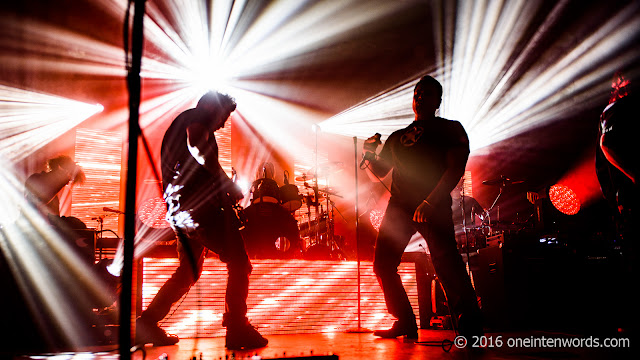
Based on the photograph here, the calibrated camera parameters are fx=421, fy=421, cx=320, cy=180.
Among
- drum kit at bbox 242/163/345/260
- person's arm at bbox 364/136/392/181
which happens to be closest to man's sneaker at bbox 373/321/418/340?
person's arm at bbox 364/136/392/181

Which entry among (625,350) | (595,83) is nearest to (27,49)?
(625,350)

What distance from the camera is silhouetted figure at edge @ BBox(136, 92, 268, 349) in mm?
3041

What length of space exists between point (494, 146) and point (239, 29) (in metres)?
6.12

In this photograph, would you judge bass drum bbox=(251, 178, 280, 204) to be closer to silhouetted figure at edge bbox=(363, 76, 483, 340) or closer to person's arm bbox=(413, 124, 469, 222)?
silhouetted figure at edge bbox=(363, 76, 483, 340)

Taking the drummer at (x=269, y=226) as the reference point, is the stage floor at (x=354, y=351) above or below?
below

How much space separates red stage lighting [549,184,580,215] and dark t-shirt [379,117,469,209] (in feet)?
13.1

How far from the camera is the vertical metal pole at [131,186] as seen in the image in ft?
5.01

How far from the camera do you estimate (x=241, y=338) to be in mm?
3033

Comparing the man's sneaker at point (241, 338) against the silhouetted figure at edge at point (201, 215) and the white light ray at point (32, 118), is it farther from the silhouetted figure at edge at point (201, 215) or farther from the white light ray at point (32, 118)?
the white light ray at point (32, 118)

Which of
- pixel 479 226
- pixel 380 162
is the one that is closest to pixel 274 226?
pixel 479 226

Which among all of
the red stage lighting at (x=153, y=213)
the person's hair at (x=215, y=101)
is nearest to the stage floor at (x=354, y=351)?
the person's hair at (x=215, y=101)

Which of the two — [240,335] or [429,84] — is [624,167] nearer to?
[429,84]

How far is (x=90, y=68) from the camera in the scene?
27.6ft

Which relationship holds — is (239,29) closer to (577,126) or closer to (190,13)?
(190,13)
